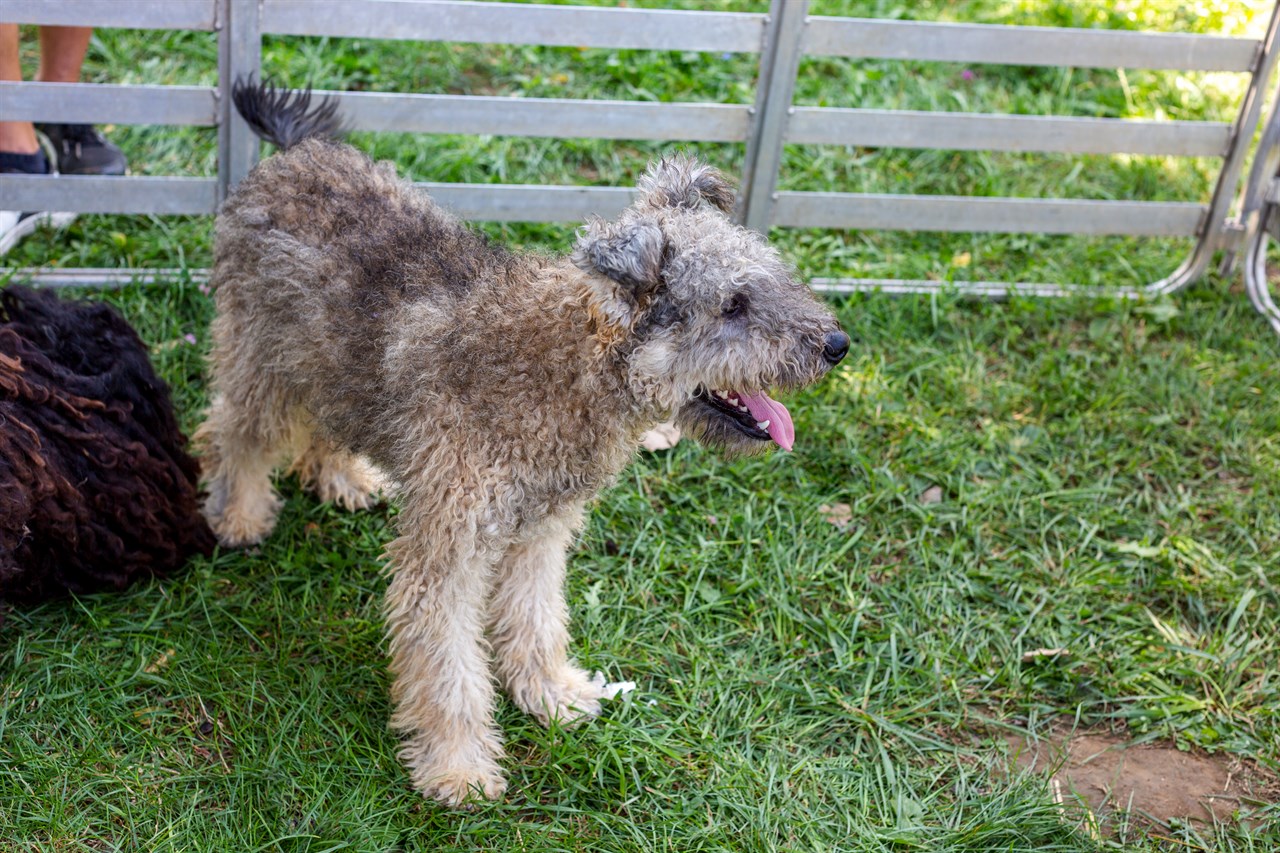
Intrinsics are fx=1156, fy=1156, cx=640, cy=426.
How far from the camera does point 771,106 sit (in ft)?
17.1

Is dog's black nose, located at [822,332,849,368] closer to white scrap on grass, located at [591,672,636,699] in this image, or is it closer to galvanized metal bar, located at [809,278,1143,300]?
white scrap on grass, located at [591,672,636,699]

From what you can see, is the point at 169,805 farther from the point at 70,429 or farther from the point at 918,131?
the point at 918,131

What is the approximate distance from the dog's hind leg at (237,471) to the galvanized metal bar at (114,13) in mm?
1584

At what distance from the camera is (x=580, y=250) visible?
2.83 meters

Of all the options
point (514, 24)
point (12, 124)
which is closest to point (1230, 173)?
point (514, 24)

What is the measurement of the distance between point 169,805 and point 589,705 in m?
1.23

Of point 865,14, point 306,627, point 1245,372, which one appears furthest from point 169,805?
point 865,14

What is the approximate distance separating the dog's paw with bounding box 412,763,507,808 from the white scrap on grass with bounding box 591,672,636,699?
0.49m

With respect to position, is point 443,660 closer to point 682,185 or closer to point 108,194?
point 682,185

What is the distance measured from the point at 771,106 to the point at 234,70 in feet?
7.50

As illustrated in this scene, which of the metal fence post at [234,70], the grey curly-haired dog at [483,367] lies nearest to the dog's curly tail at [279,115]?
the grey curly-haired dog at [483,367]

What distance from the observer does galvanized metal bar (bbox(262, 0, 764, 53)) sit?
4.68 meters

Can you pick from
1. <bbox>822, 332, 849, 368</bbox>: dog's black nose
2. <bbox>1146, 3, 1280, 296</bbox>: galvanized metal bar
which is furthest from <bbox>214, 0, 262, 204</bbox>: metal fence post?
<bbox>1146, 3, 1280, 296</bbox>: galvanized metal bar

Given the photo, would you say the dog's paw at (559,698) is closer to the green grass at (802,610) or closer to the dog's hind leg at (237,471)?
the green grass at (802,610)
